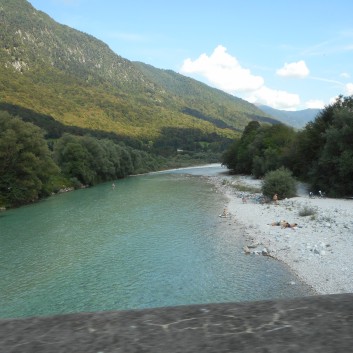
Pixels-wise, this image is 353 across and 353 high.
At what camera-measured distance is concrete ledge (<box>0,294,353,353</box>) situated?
2.14m

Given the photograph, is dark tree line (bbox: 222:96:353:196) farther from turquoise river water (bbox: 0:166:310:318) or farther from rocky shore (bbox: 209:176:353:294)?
turquoise river water (bbox: 0:166:310:318)

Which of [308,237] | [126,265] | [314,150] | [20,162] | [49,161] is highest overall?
[314,150]

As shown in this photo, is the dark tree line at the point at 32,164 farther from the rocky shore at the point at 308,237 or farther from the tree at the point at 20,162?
the rocky shore at the point at 308,237

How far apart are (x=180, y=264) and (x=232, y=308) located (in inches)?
856

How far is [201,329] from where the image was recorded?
2.28 m

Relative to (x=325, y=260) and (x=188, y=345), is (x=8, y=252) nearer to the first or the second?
(x=325, y=260)

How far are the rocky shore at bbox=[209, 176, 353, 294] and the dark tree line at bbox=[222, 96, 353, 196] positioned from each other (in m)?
5.82

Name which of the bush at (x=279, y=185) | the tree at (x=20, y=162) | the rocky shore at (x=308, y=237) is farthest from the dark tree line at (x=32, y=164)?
the bush at (x=279, y=185)

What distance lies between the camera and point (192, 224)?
3581cm

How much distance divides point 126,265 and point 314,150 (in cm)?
4537

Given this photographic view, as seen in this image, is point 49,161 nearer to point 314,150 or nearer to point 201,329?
point 314,150

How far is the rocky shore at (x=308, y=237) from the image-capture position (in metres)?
20.2

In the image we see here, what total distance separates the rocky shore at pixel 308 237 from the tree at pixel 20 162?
3142cm

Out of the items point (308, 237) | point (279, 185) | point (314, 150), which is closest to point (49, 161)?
point (279, 185)
